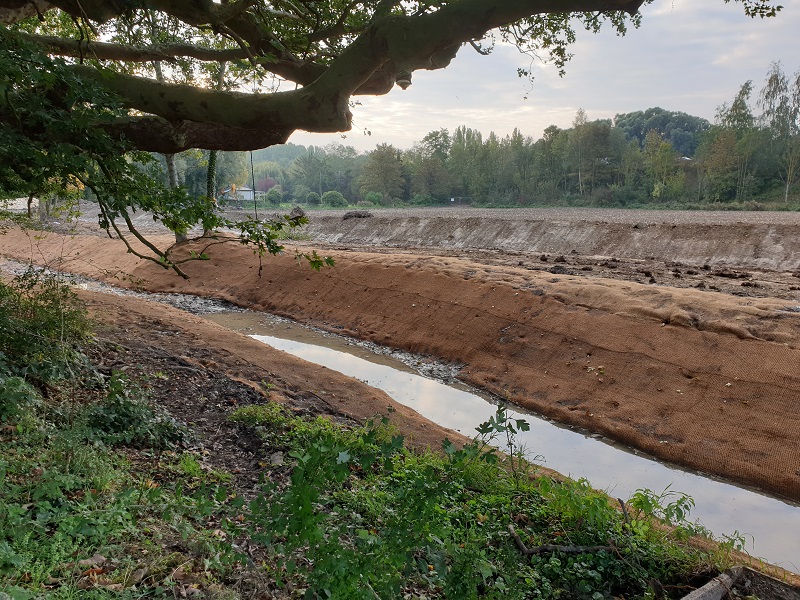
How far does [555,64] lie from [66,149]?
8.52 metres

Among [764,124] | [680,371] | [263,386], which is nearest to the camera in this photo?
[263,386]

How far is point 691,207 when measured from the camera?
116 feet

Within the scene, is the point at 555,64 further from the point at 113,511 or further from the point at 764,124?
the point at 764,124

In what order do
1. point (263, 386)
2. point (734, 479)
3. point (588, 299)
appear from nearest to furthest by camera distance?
point (734, 479), point (263, 386), point (588, 299)

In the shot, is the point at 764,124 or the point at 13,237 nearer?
the point at 13,237

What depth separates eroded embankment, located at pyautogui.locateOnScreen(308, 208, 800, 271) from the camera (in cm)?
1791

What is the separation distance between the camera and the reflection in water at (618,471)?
6.45 metres

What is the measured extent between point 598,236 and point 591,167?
85.0 feet

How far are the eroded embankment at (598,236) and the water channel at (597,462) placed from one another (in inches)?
452

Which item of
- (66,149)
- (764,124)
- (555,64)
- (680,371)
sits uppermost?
(764,124)

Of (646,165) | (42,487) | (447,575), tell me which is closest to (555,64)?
(447,575)

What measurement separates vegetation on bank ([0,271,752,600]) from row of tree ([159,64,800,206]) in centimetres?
2898

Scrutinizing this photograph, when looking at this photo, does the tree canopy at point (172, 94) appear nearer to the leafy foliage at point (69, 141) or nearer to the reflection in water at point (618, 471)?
the leafy foliage at point (69, 141)

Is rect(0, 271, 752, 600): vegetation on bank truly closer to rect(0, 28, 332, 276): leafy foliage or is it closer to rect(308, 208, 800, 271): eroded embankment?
rect(0, 28, 332, 276): leafy foliage
